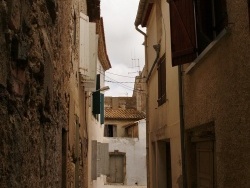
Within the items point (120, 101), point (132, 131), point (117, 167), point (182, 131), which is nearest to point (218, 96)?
point (182, 131)

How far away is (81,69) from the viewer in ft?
26.0

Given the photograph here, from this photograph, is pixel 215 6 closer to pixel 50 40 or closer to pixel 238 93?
pixel 238 93

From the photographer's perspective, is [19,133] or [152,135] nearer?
[19,133]

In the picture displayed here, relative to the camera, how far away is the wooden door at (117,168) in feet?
98.2

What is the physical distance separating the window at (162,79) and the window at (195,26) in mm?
2807

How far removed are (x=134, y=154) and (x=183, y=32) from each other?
25012mm

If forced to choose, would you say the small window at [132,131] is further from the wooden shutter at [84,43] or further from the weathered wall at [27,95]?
the weathered wall at [27,95]

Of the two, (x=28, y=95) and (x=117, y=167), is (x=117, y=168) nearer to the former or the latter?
(x=117, y=167)

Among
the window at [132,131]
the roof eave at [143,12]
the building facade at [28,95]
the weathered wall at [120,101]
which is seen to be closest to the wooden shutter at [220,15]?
the building facade at [28,95]

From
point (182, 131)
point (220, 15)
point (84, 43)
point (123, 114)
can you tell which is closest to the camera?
point (220, 15)

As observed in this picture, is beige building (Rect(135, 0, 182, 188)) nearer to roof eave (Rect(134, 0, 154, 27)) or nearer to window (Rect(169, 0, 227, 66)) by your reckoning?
roof eave (Rect(134, 0, 154, 27))

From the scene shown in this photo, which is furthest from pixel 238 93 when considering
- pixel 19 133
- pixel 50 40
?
pixel 19 133

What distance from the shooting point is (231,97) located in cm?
410

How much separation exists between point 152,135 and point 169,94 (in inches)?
126
